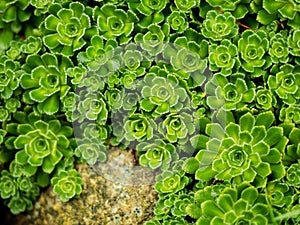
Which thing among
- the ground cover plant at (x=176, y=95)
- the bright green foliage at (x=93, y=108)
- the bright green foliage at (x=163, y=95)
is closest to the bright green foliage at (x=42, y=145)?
the ground cover plant at (x=176, y=95)

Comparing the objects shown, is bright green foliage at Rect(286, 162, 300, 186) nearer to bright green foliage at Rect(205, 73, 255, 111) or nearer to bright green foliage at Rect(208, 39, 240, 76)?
bright green foliage at Rect(205, 73, 255, 111)

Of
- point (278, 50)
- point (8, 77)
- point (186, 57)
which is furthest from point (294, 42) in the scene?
point (8, 77)

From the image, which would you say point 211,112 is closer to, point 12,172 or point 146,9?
point 146,9

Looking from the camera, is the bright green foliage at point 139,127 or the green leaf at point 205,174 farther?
the bright green foliage at point 139,127

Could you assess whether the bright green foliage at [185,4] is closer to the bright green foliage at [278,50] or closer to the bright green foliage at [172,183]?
the bright green foliage at [278,50]

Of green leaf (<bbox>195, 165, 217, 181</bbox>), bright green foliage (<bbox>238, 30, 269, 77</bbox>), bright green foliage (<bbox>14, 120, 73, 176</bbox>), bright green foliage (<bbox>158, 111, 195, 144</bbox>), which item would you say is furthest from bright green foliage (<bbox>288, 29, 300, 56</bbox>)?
bright green foliage (<bbox>14, 120, 73, 176</bbox>)

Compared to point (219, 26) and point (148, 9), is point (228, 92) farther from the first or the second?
point (148, 9)
